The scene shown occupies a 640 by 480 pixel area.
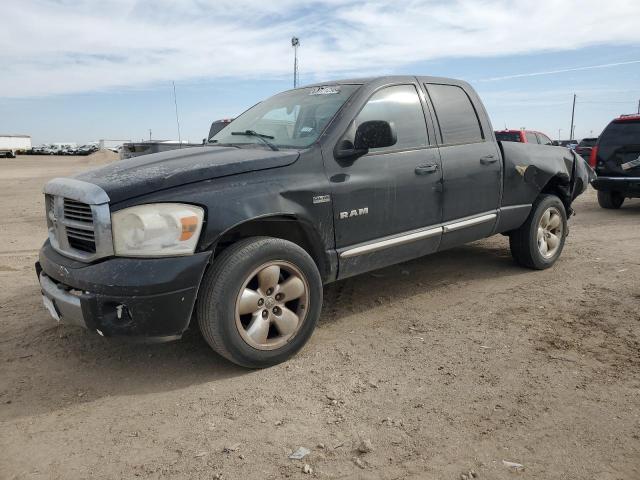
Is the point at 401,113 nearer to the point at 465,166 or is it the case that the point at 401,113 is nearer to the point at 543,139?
the point at 465,166

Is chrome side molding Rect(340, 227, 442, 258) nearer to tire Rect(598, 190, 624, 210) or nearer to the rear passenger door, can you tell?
the rear passenger door

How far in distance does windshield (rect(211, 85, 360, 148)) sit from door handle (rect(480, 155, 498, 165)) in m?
1.44

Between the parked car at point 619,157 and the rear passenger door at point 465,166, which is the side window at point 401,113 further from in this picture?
the parked car at point 619,157

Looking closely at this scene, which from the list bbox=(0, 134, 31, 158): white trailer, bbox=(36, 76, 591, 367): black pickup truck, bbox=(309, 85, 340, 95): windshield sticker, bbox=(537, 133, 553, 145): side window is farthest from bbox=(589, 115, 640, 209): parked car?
bbox=(0, 134, 31, 158): white trailer

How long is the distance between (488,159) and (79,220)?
3.49 m

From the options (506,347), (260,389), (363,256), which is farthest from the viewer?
(363,256)

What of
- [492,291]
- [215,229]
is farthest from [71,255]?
[492,291]

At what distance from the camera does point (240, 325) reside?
3148mm

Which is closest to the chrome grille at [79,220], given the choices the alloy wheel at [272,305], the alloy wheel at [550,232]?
the alloy wheel at [272,305]

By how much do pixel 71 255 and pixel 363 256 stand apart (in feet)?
6.45

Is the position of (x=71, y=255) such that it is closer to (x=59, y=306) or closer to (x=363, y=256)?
(x=59, y=306)

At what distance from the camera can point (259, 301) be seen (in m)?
3.23

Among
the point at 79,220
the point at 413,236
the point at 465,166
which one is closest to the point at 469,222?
the point at 465,166

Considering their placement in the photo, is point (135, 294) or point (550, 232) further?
point (550, 232)
